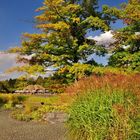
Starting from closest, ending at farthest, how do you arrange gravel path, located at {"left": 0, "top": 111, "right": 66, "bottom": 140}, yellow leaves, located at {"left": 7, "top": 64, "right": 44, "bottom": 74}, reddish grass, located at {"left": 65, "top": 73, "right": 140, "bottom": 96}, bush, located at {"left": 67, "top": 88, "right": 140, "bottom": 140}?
1. bush, located at {"left": 67, "top": 88, "right": 140, "bottom": 140}
2. reddish grass, located at {"left": 65, "top": 73, "right": 140, "bottom": 96}
3. gravel path, located at {"left": 0, "top": 111, "right": 66, "bottom": 140}
4. yellow leaves, located at {"left": 7, "top": 64, "right": 44, "bottom": 74}

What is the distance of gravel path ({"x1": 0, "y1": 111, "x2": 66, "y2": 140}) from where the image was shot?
12492 mm

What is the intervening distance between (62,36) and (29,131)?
559 inches

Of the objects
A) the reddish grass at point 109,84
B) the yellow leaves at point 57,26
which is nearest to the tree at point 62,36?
the yellow leaves at point 57,26

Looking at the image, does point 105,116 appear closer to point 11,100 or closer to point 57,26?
point 11,100

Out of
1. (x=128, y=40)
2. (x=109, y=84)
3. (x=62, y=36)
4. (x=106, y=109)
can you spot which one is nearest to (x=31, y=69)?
(x=62, y=36)

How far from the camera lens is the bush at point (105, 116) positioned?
906 cm

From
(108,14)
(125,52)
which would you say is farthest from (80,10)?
(125,52)

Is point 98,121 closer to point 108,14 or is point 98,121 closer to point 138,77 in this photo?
point 138,77

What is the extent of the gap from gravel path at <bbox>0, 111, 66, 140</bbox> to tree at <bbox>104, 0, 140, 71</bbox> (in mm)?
11211

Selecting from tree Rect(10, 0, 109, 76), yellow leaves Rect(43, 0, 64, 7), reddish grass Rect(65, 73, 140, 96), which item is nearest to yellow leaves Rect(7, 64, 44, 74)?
tree Rect(10, 0, 109, 76)

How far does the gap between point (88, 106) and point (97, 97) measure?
0.32 meters

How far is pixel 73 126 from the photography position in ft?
34.4

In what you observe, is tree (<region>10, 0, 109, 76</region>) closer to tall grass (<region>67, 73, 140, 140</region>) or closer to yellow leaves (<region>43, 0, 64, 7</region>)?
yellow leaves (<region>43, 0, 64, 7</region>)

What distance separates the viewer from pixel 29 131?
44.7 ft
